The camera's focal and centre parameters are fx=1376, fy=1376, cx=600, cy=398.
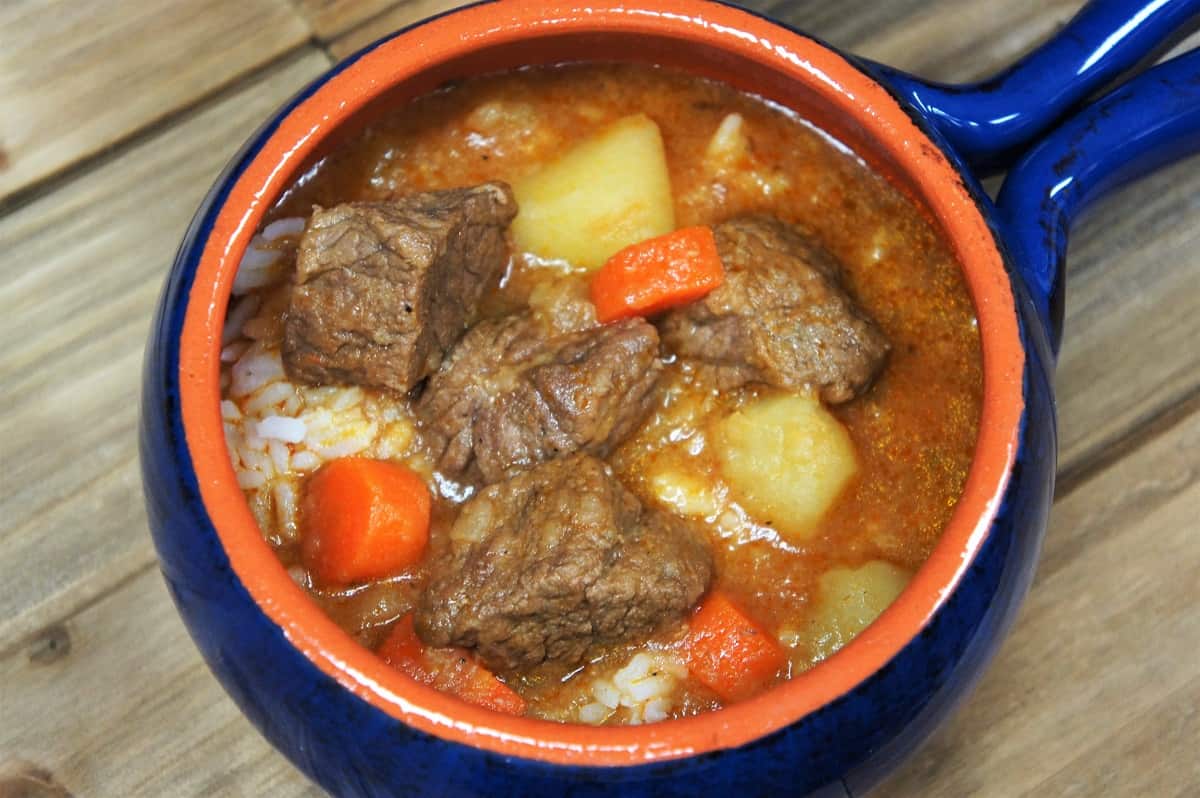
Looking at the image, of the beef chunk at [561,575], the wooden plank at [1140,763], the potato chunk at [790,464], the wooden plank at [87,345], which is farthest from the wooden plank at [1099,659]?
the wooden plank at [87,345]

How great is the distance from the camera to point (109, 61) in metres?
2.43

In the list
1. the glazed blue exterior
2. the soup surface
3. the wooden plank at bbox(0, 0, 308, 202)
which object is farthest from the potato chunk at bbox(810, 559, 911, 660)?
the wooden plank at bbox(0, 0, 308, 202)

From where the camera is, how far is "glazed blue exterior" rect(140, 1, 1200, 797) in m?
1.57

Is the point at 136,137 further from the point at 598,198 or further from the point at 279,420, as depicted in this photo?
the point at 598,198

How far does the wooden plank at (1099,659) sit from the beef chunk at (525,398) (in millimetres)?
794

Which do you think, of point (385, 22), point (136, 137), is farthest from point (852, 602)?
point (136, 137)

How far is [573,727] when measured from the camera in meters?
1.53

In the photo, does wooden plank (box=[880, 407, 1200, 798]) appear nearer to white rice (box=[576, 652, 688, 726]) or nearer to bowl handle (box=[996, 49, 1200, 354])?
bowl handle (box=[996, 49, 1200, 354])

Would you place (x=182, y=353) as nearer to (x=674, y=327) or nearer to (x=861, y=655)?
(x=674, y=327)

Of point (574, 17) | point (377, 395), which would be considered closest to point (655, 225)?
point (574, 17)

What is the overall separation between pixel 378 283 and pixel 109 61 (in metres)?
0.95

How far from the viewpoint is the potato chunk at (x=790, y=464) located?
1.84 metres

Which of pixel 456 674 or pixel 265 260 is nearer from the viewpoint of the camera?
pixel 456 674

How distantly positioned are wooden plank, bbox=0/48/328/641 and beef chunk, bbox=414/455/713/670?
761 millimetres
